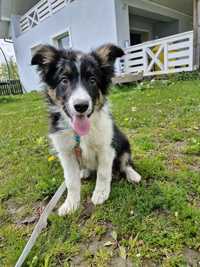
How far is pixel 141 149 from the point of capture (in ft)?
8.95

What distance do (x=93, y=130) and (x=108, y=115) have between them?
11.0 inches

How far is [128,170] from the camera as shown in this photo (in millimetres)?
2066

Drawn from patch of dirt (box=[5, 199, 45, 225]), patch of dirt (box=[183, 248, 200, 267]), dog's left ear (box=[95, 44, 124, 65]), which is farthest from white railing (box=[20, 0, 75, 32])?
patch of dirt (box=[183, 248, 200, 267])

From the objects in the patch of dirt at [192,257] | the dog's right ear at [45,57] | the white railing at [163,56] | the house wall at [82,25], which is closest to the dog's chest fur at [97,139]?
the dog's right ear at [45,57]

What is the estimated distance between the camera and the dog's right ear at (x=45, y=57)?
1.74 meters

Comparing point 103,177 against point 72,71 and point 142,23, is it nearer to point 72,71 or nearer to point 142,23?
point 72,71

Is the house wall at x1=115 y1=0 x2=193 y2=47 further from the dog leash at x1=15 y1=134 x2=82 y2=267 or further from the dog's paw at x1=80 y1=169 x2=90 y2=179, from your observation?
the dog leash at x1=15 y1=134 x2=82 y2=267

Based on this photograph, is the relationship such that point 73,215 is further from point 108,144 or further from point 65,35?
point 65,35

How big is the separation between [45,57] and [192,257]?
1767mm

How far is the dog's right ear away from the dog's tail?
1.09 m

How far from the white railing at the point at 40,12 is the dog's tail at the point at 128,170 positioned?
9.97m

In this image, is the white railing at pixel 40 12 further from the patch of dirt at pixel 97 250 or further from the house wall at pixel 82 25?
the patch of dirt at pixel 97 250

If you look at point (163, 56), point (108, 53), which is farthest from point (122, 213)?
point (163, 56)

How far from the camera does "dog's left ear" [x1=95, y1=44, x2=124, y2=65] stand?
6.15ft
